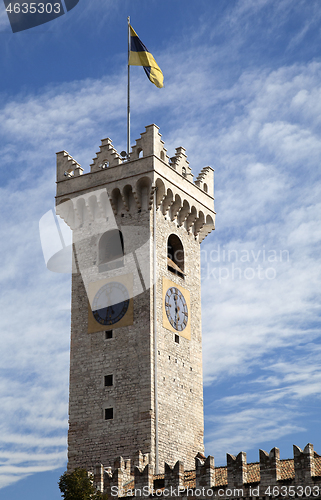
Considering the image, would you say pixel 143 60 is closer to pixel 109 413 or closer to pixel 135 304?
pixel 135 304

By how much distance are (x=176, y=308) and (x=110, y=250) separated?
509 cm

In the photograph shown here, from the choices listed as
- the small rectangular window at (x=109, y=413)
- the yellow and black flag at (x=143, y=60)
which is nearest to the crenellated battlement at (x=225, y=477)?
the small rectangular window at (x=109, y=413)

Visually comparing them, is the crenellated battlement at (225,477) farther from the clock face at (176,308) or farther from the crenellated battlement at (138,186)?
the crenellated battlement at (138,186)

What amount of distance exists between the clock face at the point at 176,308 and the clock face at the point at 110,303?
Answer: 233 cm

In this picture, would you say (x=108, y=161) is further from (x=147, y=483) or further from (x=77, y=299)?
(x=147, y=483)

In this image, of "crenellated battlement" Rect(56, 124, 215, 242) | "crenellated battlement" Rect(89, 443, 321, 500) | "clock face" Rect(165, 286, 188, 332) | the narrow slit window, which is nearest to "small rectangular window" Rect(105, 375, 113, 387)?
the narrow slit window

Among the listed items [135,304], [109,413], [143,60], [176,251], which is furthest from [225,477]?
[143,60]

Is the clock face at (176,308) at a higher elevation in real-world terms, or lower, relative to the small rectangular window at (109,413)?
higher

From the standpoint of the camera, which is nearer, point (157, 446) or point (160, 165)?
point (157, 446)

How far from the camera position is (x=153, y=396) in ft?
135

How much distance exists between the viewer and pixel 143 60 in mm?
49094

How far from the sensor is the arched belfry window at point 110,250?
148 ft

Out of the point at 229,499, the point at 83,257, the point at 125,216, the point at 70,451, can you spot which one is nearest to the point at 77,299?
the point at 83,257

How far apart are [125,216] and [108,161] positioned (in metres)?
3.50
